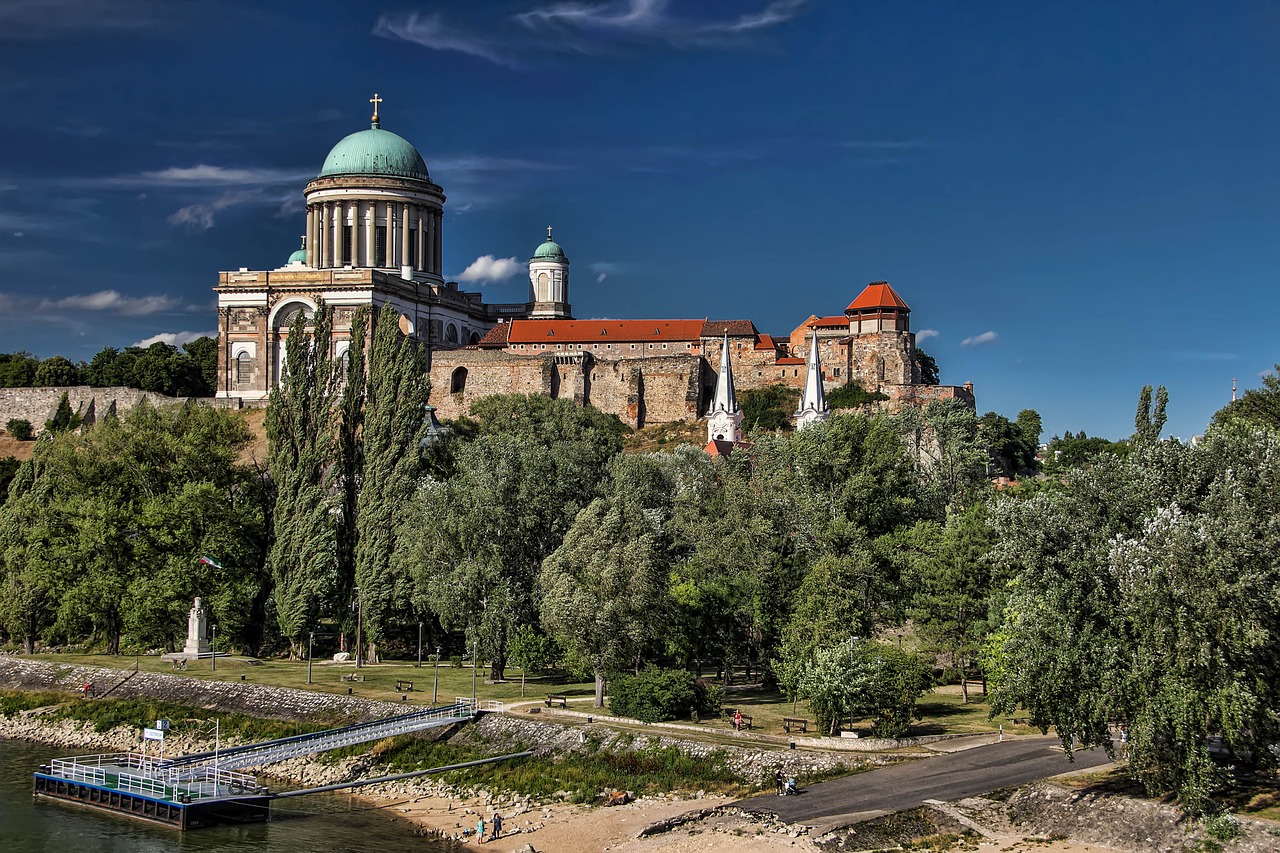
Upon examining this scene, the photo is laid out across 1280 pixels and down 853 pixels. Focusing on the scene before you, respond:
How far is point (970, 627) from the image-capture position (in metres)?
41.5

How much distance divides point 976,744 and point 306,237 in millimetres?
80380

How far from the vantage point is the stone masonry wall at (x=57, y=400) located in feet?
301

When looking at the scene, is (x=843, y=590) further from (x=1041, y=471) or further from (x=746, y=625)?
(x=1041, y=471)

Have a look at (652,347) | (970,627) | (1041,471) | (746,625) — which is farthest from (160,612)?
(1041,471)

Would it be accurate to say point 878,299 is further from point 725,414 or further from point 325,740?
point 325,740

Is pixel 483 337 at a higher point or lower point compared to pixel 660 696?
higher

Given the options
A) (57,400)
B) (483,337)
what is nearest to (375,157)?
(483,337)

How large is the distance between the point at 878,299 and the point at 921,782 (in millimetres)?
65896

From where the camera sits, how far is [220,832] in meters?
33.3

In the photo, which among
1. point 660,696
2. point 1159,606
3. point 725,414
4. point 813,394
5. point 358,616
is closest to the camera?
point 1159,606

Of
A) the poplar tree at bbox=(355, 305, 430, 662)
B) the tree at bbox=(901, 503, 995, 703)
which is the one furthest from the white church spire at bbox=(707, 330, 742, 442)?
the tree at bbox=(901, 503, 995, 703)

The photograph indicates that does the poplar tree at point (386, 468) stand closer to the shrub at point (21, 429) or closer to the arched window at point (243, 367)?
the arched window at point (243, 367)

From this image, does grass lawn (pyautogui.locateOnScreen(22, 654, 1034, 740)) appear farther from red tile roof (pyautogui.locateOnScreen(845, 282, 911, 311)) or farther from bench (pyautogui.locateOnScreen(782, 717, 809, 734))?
red tile roof (pyautogui.locateOnScreen(845, 282, 911, 311))

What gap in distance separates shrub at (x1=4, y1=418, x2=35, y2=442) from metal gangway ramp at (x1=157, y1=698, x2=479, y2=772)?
5980cm
